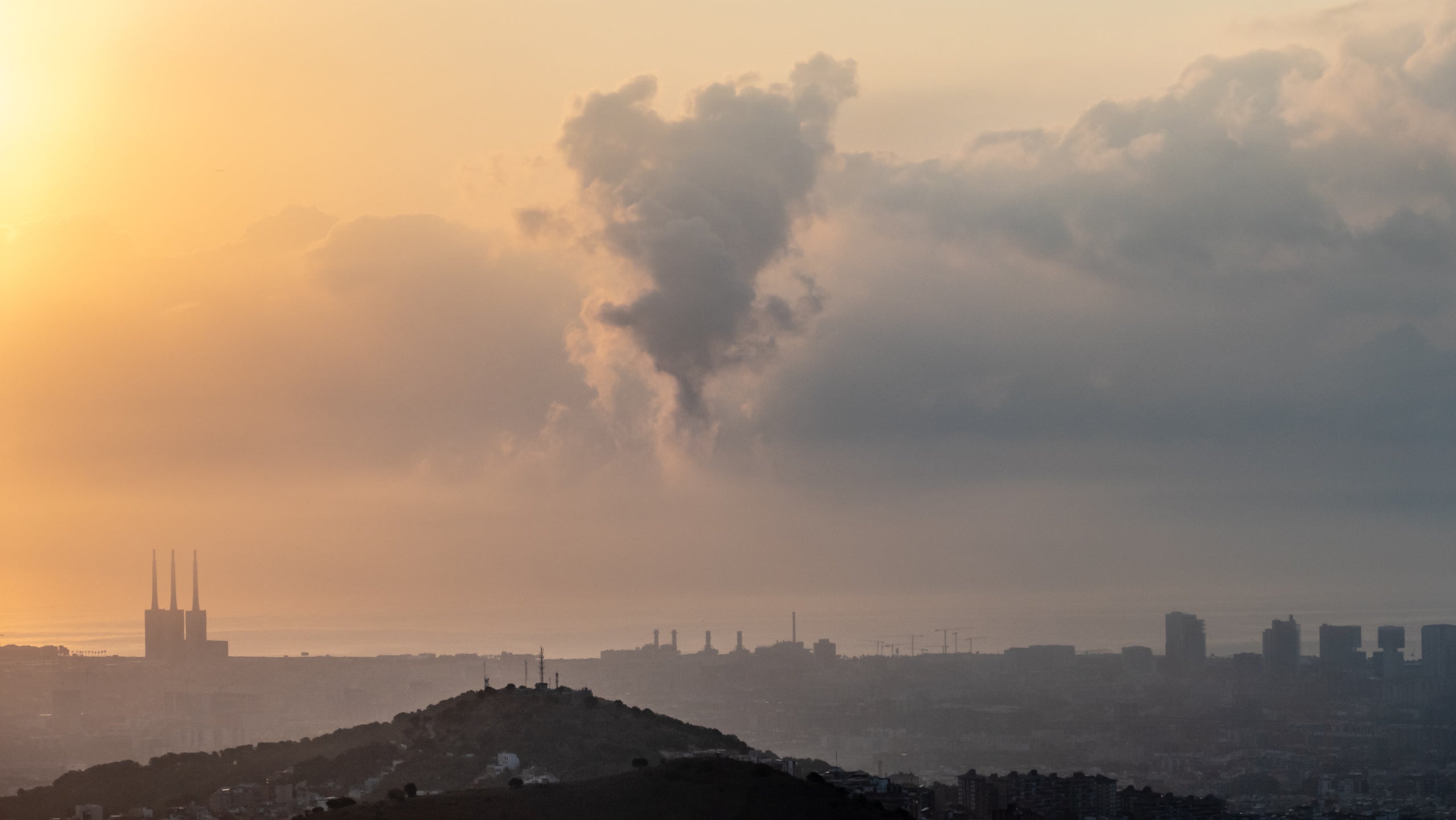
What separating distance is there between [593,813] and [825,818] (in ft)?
33.4

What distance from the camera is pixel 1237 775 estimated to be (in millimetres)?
188625

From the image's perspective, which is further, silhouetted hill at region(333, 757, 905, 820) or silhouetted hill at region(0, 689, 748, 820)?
silhouetted hill at region(0, 689, 748, 820)

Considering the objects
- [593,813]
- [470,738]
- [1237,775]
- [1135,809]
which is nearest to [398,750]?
[470,738]

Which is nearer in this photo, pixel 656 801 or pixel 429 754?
pixel 656 801

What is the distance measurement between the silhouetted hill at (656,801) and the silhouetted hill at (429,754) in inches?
615

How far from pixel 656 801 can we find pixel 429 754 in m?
30.6

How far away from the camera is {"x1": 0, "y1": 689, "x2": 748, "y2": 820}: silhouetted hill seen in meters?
108

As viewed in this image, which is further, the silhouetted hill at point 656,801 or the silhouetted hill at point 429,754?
the silhouetted hill at point 429,754

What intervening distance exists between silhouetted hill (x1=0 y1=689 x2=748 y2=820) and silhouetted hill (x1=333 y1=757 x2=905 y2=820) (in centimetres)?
1562

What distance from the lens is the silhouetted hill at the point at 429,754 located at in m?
108

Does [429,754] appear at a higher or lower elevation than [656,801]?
higher

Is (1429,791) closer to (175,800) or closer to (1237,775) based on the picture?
(1237,775)

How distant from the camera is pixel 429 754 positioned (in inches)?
4439

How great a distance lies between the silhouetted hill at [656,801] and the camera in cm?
8288
